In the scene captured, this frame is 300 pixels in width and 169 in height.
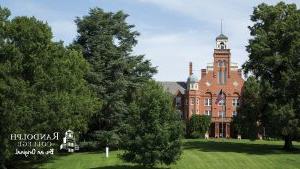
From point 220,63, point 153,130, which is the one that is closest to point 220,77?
point 220,63

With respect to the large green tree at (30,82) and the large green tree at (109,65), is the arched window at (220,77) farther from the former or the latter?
the large green tree at (30,82)

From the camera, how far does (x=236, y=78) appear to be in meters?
98.0

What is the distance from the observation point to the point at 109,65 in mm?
58062

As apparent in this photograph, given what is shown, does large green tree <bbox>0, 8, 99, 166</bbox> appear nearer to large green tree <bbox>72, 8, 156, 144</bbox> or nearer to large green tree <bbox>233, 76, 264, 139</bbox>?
large green tree <bbox>72, 8, 156, 144</bbox>

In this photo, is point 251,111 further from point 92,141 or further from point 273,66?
point 92,141

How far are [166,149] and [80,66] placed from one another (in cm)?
1619

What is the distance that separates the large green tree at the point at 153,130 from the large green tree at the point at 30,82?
6.47 metres

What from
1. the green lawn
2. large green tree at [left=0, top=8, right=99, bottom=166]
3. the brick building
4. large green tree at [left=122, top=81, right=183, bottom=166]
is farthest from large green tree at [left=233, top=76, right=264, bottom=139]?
the brick building

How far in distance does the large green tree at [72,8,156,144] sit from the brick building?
3644cm

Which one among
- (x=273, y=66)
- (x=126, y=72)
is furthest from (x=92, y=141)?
(x=273, y=66)

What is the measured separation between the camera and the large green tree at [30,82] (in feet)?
136

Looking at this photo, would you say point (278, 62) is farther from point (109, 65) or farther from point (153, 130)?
point (153, 130)

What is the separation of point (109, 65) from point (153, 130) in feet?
64.1

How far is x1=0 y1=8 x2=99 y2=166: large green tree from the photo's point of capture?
41500mm
